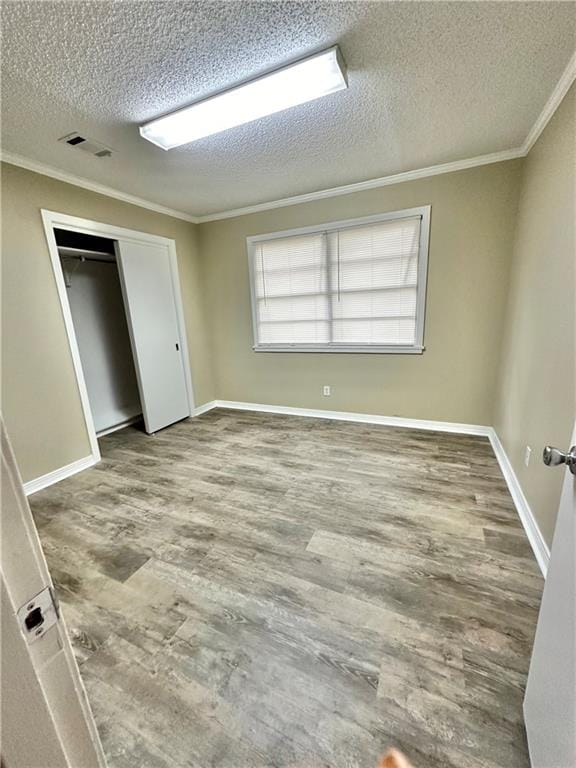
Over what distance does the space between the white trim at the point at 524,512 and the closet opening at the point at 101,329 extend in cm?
421

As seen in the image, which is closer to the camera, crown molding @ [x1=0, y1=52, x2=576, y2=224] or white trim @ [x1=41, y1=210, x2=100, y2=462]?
crown molding @ [x1=0, y1=52, x2=576, y2=224]

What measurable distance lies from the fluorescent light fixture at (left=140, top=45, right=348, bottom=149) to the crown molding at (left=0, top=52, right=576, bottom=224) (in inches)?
45.1

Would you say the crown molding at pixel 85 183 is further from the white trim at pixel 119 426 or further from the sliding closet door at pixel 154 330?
the white trim at pixel 119 426

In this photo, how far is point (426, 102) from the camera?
1.96 meters

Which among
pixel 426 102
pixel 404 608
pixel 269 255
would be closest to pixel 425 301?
pixel 426 102

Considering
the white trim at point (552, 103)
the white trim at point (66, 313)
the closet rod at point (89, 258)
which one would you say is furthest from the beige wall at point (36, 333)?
the white trim at point (552, 103)

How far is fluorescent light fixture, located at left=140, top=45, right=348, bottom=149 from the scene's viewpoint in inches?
63.1

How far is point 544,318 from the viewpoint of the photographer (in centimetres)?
196

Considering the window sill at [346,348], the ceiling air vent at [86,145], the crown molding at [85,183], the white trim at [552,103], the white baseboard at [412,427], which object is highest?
the ceiling air vent at [86,145]

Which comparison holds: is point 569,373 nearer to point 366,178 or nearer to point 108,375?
point 366,178

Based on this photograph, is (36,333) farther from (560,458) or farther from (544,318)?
(544,318)

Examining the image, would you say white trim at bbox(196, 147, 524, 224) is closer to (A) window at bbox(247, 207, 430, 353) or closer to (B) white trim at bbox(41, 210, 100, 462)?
(A) window at bbox(247, 207, 430, 353)

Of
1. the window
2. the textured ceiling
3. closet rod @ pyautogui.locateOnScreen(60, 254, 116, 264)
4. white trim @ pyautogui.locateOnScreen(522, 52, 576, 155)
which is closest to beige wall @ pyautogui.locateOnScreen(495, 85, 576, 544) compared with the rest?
white trim @ pyautogui.locateOnScreen(522, 52, 576, 155)

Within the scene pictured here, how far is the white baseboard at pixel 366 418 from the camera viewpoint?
329cm
